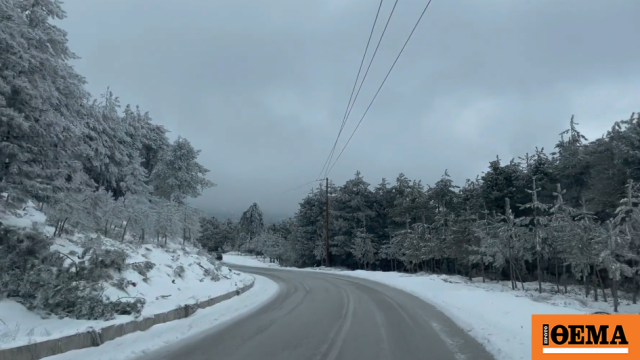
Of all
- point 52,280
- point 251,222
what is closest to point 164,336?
point 52,280

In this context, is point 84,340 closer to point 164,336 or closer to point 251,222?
point 164,336

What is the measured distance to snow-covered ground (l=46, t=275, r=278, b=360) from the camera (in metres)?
8.25

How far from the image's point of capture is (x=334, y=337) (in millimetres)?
10367

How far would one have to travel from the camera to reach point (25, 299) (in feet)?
32.6

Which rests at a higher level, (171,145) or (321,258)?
(171,145)

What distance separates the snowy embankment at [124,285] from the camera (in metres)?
8.88

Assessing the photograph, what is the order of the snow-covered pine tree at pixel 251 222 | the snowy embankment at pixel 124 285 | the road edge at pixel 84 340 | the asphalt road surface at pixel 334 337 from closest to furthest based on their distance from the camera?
the road edge at pixel 84 340 → the asphalt road surface at pixel 334 337 → the snowy embankment at pixel 124 285 → the snow-covered pine tree at pixel 251 222

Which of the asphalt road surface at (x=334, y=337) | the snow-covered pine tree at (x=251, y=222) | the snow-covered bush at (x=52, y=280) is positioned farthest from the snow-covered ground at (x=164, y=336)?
the snow-covered pine tree at (x=251, y=222)

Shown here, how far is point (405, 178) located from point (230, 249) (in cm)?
7011

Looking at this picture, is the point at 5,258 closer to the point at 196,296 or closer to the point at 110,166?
the point at 196,296

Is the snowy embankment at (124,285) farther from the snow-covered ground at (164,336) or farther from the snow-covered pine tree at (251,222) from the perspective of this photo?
the snow-covered pine tree at (251,222)

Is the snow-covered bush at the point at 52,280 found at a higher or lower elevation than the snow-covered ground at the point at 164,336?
higher

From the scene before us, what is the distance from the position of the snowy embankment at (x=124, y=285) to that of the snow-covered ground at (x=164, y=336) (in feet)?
1.18

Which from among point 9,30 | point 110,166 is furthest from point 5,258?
point 110,166
